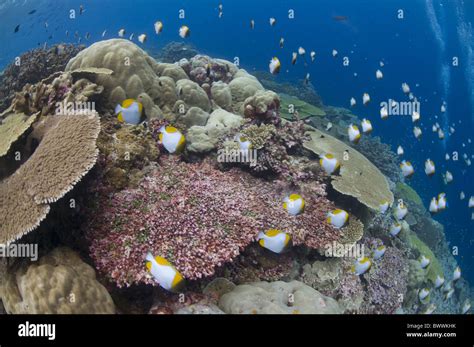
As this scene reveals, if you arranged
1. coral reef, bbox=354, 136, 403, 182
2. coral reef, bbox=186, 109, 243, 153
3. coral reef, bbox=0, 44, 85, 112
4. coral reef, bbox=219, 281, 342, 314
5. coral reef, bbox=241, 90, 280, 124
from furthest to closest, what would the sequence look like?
1. coral reef, bbox=354, 136, 403, 182
2. coral reef, bbox=0, 44, 85, 112
3. coral reef, bbox=241, 90, 280, 124
4. coral reef, bbox=186, 109, 243, 153
5. coral reef, bbox=219, 281, 342, 314

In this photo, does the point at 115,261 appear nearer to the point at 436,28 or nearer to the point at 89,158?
the point at 89,158

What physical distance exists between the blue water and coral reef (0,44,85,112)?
103 feet

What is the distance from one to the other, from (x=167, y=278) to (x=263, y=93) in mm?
5308

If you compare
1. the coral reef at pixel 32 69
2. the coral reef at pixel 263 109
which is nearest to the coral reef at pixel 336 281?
the coral reef at pixel 263 109

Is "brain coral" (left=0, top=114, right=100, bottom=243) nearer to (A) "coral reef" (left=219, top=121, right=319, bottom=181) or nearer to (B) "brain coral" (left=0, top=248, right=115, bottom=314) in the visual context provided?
(B) "brain coral" (left=0, top=248, right=115, bottom=314)

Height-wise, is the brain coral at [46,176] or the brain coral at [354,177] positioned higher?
the brain coral at [46,176]

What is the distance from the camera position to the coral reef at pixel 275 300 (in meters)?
4.13

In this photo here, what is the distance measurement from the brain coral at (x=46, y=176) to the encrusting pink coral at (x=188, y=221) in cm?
75

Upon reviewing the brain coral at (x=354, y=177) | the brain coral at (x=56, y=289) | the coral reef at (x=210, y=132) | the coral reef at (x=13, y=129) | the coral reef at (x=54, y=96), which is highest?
the coral reef at (x=54, y=96)

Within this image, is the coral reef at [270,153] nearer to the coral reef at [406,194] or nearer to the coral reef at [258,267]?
the coral reef at [258,267]

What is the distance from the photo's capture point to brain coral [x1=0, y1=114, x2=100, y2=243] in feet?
12.3

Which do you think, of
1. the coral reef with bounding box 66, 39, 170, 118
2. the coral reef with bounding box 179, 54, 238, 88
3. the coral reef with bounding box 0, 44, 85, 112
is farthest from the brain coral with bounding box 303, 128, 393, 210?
the coral reef with bounding box 0, 44, 85, 112

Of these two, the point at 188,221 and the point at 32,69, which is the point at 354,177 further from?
the point at 32,69

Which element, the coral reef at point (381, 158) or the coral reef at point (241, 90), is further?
the coral reef at point (381, 158)
